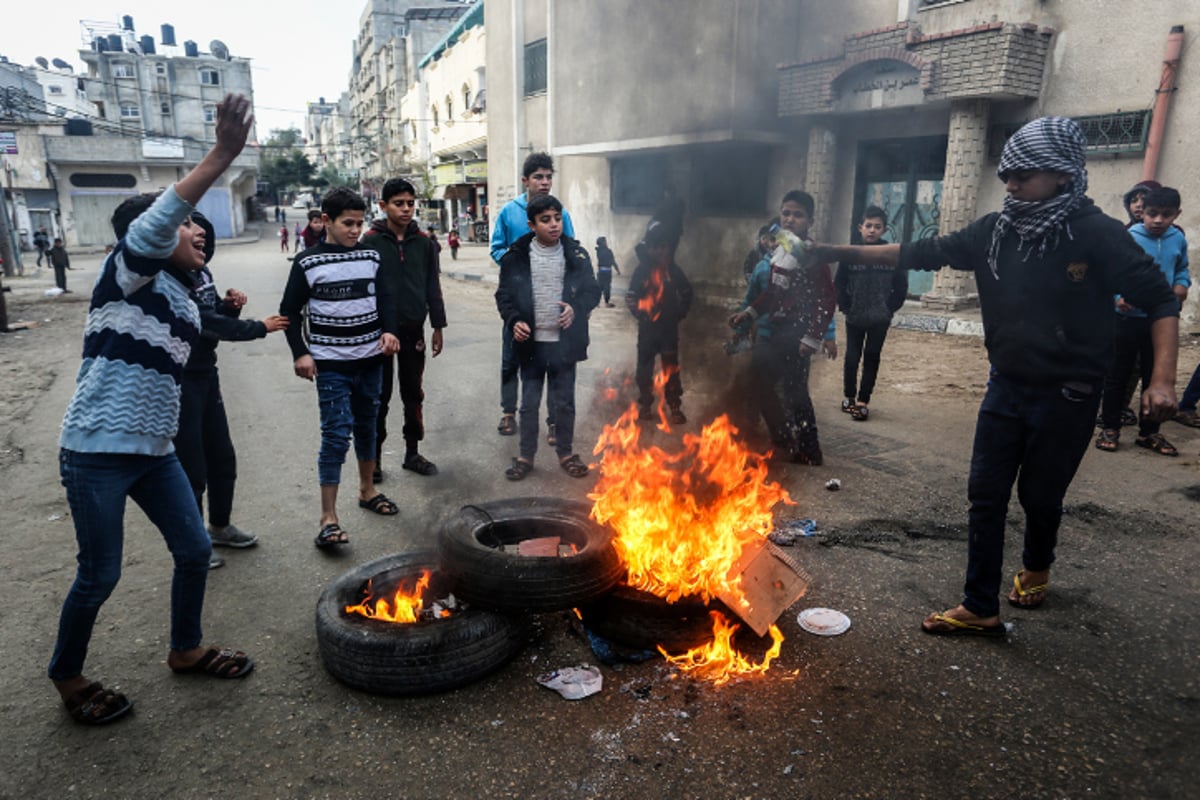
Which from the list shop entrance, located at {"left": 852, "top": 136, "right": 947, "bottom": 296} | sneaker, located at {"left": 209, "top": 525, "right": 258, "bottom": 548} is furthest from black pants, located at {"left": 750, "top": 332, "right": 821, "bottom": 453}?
shop entrance, located at {"left": 852, "top": 136, "right": 947, "bottom": 296}

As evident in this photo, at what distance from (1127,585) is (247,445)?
6285mm

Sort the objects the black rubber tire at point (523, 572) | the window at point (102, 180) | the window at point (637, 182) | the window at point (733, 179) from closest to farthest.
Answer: the black rubber tire at point (523, 572) < the window at point (733, 179) < the window at point (637, 182) < the window at point (102, 180)

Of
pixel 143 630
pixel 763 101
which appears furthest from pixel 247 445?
pixel 763 101

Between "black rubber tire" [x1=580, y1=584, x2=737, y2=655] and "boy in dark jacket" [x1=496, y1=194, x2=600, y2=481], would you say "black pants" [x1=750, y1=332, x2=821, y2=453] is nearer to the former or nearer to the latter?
"boy in dark jacket" [x1=496, y1=194, x2=600, y2=481]

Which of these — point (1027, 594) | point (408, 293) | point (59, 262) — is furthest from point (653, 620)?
point (59, 262)

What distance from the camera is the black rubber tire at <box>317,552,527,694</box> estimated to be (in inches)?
111

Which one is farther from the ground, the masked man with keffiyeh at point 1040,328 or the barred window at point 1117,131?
the barred window at point 1117,131

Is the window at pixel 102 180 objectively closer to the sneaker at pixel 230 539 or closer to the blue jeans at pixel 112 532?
the sneaker at pixel 230 539

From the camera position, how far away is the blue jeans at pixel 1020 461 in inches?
119

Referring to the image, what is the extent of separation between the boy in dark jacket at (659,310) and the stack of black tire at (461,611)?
333 cm

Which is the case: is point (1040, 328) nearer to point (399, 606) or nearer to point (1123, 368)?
point (399, 606)

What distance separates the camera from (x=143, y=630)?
330cm

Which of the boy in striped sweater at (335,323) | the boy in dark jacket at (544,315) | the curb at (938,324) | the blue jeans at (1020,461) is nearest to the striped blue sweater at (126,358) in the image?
the boy in striped sweater at (335,323)

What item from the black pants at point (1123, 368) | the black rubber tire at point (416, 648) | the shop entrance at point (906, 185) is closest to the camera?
the black rubber tire at point (416, 648)
